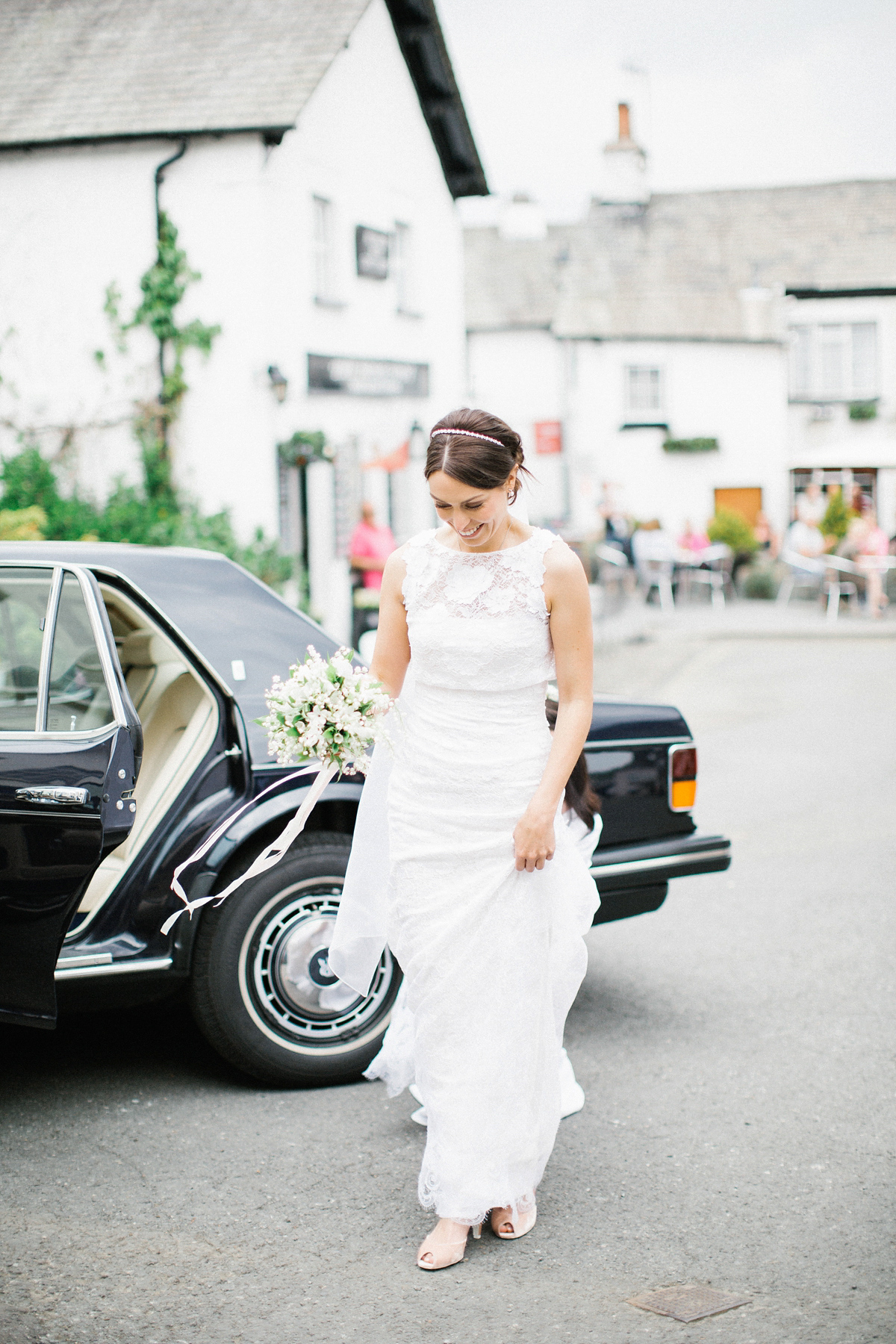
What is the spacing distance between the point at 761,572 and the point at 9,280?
14.3 m

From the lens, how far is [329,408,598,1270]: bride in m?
3.39

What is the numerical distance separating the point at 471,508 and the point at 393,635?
47 cm

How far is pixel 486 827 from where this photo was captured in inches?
137

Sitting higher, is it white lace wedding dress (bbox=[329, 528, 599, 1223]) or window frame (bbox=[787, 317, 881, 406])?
window frame (bbox=[787, 317, 881, 406])

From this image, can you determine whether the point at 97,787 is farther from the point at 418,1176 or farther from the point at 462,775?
the point at 418,1176

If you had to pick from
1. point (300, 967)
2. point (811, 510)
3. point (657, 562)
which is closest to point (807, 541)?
point (811, 510)

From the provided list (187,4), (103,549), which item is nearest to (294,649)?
(103,549)

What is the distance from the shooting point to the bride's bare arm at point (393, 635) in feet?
11.9

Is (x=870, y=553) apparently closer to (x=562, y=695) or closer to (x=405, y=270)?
(x=405, y=270)

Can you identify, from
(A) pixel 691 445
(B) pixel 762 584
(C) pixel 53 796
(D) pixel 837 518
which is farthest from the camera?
(A) pixel 691 445

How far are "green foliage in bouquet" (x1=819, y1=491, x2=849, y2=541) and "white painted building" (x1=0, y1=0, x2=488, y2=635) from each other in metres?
10.2

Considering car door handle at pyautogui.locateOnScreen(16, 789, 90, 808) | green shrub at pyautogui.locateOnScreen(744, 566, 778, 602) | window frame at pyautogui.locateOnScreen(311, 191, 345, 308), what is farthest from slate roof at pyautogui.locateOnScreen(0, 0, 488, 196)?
car door handle at pyautogui.locateOnScreen(16, 789, 90, 808)

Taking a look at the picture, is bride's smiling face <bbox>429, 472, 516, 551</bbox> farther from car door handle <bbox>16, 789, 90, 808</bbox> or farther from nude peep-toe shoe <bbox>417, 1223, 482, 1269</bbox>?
nude peep-toe shoe <bbox>417, 1223, 482, 1269</bbox>
